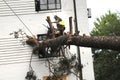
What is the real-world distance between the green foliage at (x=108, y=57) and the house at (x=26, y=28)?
42.1 feet

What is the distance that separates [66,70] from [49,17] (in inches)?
107

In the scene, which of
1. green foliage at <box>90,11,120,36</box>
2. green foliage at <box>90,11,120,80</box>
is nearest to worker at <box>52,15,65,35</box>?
green foliage at <box>90,11,120,80</box>

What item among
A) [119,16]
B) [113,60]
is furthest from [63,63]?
[119,16]

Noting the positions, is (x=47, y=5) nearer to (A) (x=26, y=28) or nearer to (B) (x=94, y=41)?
(A) (x=26, y=28)

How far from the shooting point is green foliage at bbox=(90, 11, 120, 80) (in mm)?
39500

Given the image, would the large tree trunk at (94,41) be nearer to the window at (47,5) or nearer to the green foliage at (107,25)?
the window at (47,5)

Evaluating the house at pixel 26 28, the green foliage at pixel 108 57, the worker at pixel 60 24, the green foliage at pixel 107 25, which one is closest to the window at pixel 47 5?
the house at pixel 26 28

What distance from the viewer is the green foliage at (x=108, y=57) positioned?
39.5 meters

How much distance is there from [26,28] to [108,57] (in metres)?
15.5

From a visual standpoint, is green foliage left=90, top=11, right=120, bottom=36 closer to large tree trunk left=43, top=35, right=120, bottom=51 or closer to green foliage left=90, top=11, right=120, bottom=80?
green foliage left=90, top=11, right=120, bottom=80

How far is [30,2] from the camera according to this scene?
26.0 m

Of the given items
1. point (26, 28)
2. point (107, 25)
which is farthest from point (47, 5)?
point (107, 25)

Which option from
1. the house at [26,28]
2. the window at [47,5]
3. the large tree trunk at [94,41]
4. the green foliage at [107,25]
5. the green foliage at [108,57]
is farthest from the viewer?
the green foliage at [107,25]

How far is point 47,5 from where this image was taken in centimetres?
2627
